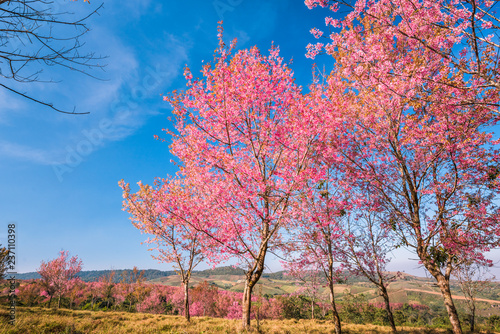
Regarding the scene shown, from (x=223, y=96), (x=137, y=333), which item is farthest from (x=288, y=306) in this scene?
(x=223, y=96)

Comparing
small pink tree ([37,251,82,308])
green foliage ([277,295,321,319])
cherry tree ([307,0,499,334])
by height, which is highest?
cherry tree ([307,0,499,334])

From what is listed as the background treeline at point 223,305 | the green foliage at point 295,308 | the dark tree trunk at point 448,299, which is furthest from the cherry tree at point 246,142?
the green foliage at point 295,308

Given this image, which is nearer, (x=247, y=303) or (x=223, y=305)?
(x=247, y=303)

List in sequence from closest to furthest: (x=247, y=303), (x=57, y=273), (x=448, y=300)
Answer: (x=448, y=300)
(x=247, y=303)
(x=57, y=273)

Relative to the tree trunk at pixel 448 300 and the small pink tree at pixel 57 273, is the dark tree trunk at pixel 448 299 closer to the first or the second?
the tree trunk at pixel 448 300

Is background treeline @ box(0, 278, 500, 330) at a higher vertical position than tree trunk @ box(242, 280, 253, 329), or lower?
lower

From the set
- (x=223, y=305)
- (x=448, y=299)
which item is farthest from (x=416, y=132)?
(x=223, y=305)

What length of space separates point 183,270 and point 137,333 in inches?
330

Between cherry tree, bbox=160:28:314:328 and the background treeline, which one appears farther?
the background treeline

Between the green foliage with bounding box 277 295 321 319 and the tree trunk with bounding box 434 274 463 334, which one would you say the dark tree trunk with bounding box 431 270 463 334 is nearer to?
the tree trunk with bounding box 434 274 463 334

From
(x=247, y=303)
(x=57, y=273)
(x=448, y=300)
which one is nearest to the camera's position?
(x=448, y=300)

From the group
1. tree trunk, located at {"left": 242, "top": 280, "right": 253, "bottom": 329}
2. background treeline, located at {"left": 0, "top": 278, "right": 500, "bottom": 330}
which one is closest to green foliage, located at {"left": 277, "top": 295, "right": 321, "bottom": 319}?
background treeline, located at {"left": 0, "top": 278, "right": 500, "bottom": 330}

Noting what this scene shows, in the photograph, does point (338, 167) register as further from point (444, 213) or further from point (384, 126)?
point (444, 213)

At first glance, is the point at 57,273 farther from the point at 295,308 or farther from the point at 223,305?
the point at 295,308
